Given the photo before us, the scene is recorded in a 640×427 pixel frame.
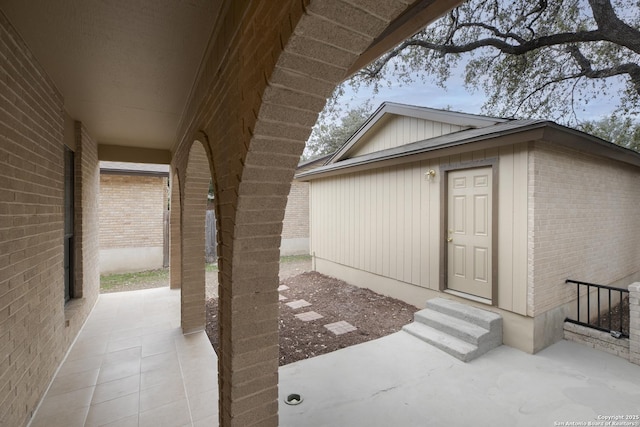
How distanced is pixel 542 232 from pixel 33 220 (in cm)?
561

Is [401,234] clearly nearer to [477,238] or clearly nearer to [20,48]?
[477,238]

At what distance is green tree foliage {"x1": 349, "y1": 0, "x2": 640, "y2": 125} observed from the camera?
576 cm

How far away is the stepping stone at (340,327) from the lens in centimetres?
458

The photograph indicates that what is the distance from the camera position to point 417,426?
251 centimetres

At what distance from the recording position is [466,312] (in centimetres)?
419

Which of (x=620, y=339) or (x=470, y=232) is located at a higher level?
(x=470, y=232)

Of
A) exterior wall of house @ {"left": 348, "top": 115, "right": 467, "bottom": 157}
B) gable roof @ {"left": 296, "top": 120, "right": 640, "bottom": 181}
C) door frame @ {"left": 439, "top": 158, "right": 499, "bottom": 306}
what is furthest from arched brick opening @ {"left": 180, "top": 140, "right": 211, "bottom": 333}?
exterior wall of house @ {"left": 348, "top": 115, "right": 467, "bottom": 157}

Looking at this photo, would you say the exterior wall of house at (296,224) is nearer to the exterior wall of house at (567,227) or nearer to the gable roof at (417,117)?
the gable roof at (417,117)

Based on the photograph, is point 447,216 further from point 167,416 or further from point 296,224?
point 296,224

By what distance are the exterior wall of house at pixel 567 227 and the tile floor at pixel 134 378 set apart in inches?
160

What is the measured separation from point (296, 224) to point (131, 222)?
236 inches

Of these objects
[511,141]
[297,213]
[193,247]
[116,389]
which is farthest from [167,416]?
[297,213]

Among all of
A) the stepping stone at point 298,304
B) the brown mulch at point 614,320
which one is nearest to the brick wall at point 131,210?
the stepping stone at point 298,304

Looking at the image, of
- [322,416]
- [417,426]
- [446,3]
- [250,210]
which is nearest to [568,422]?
[417,426]
